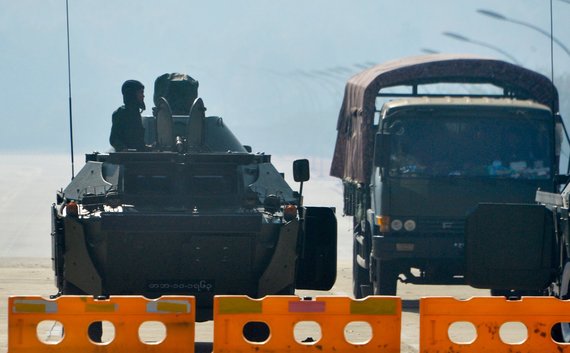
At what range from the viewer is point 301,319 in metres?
13.5

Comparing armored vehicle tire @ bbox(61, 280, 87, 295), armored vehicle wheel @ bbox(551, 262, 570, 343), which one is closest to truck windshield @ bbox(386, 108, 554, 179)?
armored vehicle wheel @ bbox(551, 262, 570, 343)

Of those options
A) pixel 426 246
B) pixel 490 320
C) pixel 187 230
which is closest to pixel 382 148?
pixel 426 246

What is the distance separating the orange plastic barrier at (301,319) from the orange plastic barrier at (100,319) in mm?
297

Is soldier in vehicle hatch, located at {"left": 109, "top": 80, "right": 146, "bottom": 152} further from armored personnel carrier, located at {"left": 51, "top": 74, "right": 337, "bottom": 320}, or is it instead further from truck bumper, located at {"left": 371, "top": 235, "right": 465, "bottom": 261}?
truck bumper, located at {"left": 371, "top": 235, "right": 465, "bottom": 261}

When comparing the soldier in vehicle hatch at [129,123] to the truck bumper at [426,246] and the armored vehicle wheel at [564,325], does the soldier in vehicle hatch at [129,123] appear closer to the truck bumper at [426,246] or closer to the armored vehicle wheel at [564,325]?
the armored vehicle wheel at [564,325]

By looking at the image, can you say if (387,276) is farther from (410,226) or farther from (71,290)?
(71,290)

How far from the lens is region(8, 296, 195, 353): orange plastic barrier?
13359 mm

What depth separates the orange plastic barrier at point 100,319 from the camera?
13.4 metres

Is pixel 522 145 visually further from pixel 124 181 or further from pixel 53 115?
pixel 53 115

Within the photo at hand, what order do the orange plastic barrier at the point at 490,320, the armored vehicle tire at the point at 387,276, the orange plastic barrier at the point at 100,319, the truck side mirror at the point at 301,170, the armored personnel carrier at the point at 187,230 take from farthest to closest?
the armored vehicle tire at the point at 387,276 → the truck side mirror at the point at 301,170 → the armored personnel carrier at the point at 187,230 → the orange plastic barrier at the point at 490,320 → the orange plastic barrier at the point at 100,319

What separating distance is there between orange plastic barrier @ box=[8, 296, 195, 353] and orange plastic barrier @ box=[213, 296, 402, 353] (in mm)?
297

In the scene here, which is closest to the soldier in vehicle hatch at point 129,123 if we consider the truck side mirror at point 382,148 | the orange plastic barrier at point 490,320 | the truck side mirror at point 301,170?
the truck side mirror at point 301,170

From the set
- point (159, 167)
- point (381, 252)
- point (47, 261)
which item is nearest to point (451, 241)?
point (381, 252)

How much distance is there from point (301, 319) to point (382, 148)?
7356 mm
